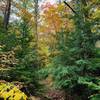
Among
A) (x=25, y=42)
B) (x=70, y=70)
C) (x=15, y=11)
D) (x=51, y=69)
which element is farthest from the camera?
(x=15, y=11)

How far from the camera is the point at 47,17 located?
26.7m

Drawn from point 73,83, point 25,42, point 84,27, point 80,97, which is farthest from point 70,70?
point 25,42

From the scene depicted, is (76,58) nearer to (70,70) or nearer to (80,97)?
(70,70)

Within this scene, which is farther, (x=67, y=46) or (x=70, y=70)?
(x=67, y=46)

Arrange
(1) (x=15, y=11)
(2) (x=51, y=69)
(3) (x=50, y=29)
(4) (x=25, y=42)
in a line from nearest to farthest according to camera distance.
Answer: (2) (x=51, y=69) < (4) (x=25, y=42) < (1) (x=15, y=11) < (3) (x=50, y=29)

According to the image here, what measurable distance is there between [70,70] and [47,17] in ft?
62.6

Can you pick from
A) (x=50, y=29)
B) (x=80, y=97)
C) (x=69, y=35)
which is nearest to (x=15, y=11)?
(x=50, y=29)

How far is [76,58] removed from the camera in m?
8.86

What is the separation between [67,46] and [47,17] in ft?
59.2

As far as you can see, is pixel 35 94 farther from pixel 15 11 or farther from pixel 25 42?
pixel 15 11

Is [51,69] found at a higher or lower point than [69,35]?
lower

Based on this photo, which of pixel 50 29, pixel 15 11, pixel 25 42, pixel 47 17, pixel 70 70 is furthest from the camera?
pixel 50 29

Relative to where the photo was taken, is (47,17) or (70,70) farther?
(47,17)

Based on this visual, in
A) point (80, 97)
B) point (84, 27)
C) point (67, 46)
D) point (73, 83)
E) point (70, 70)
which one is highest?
point (84, 27)
